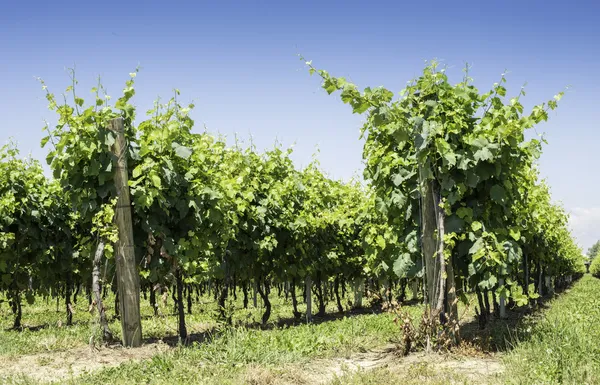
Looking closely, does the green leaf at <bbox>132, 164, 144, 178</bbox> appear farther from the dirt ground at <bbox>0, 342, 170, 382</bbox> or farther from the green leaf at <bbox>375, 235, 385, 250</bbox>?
the green leaf at <bbox>375, 235, 385, 250</bbox>

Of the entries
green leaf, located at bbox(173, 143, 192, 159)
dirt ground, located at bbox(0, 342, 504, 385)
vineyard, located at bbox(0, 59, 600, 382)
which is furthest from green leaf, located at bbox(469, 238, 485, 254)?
green leaf, located at bbox(173, 143, 192, 159)

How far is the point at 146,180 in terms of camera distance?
26.7ft

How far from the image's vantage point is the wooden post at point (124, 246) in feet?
26.5

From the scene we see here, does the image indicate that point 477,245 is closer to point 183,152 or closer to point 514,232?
point 514,232

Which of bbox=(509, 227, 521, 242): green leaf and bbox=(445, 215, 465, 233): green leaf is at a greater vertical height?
bbox=(445, 215, 465, 233): green leaf

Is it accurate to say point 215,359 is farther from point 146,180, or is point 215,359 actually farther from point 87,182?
point 87,182

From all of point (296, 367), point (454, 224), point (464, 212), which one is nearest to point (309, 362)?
point (296, 367)

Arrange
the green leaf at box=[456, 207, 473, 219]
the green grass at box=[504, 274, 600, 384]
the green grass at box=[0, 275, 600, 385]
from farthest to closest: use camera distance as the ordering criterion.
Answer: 1. the green leaf at box=[456, 207, 473, 219]
2. the green grass at box=[0, 275, 600, 385]
3. the green grass at box=[504, 274, 600, 384]

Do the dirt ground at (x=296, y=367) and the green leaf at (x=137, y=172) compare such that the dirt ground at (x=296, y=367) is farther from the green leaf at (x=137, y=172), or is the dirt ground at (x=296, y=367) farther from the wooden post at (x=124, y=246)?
the green leaf at (x=137, y=172)

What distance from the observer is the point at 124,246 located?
8.05 meters

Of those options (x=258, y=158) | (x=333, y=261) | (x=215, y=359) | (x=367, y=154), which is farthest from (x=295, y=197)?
(x=215, y=359)

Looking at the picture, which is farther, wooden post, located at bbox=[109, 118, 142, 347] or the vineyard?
wooden post, located at bbox=[109, 118, 142, 347]

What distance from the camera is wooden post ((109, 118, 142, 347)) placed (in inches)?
317

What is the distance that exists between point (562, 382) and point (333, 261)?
33.5 feet
